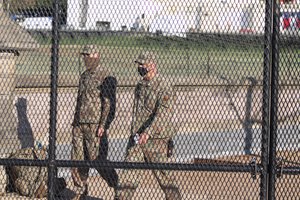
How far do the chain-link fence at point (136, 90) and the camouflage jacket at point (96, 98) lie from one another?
0.5 inches

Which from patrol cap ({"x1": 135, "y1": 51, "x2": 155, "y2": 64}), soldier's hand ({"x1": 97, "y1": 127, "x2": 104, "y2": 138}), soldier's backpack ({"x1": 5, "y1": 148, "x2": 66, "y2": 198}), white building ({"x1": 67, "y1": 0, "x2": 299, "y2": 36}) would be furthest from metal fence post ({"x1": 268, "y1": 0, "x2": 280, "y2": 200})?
soldier's backpack ({"x1": 5, "y1": 148, "x2": 66, "y2": 198})

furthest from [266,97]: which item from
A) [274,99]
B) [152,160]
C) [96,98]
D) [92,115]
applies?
[92,115]

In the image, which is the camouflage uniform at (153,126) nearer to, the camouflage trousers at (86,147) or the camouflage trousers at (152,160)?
the camouflage trousers at (152,160)

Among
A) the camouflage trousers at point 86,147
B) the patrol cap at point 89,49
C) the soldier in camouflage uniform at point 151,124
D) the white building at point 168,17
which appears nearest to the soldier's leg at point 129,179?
the soldier in camouflage uniform at point 151,124

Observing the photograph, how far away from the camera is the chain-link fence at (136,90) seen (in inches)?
236

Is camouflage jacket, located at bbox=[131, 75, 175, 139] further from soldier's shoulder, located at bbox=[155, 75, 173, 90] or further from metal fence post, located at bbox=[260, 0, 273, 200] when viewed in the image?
metal fence post, located at bbox=[260, 0, 273, 200]

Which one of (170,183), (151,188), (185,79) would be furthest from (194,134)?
(170,183)

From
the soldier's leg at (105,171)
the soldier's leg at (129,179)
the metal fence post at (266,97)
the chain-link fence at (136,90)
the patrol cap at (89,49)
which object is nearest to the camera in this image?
the metal fence post at (266,97)

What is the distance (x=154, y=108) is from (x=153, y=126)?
0.17 metres

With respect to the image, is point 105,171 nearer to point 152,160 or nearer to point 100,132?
Answer: point 100,132

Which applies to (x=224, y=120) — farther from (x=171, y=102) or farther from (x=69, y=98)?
(x=171, y=102)

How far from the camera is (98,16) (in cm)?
658

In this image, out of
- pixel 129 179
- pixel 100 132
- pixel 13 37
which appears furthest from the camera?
pixel 100 132

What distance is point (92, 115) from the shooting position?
330 inches
